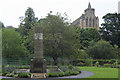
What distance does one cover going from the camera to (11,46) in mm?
35562

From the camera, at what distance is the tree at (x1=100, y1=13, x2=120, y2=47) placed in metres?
55.8

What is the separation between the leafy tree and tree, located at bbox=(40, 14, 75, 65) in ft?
21.2

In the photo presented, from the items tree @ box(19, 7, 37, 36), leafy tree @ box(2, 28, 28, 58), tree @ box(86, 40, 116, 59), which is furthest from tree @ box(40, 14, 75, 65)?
tree @ box(19, 7, 37, 36)

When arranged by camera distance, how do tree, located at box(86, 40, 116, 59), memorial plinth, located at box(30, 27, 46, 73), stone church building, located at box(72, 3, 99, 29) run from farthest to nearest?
stone church building, located at box(72, 3, 99, 29) < tree, located at box(86, 40, 116, 59) < memorial plinth, located at box(30, 27, 46, 73)

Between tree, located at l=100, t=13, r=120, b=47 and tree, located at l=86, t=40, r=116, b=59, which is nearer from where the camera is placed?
tree, located at l=86, t=40, r=116, b=59

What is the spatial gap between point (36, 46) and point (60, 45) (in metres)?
12.4

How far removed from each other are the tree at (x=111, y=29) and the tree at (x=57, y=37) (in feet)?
85.9

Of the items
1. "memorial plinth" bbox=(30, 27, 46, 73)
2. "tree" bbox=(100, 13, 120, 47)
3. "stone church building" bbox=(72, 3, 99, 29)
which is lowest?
→ "memorial plinth" bbox=(30, 27, 46, 73)

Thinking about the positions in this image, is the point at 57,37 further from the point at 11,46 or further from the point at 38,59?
the point at 38,59

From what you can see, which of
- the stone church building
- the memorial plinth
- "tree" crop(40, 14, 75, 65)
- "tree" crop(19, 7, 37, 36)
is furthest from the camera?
the stone church building

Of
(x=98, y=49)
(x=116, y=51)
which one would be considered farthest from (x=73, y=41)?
(x=116, y=51)

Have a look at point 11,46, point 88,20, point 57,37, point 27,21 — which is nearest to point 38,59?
point 57,37

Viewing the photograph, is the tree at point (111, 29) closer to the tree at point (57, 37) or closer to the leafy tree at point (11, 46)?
the tree at point (57, 37)

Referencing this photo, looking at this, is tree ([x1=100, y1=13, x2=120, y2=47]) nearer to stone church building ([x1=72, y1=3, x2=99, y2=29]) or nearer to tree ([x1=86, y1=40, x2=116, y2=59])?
tree ([x1=86, y1=40, x2=116, y2=59])
